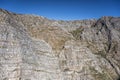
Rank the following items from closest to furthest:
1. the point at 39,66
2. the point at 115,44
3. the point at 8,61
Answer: the point at 8,61, the point at 39,66, the point at 115,44

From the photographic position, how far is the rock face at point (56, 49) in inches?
2913

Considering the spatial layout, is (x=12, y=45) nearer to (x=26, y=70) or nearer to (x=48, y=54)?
(x=26, y=70)

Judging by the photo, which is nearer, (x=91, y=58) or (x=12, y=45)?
(x=12, y=45)

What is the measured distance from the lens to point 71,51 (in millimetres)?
101125

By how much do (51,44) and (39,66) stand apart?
17980 millimetres

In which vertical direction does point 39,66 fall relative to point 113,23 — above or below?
below

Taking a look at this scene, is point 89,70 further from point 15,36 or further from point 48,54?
point 15,36

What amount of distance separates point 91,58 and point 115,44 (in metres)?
19.7

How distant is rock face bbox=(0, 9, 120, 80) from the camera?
243 ft

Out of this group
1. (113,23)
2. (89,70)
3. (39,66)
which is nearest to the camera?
(39,66)

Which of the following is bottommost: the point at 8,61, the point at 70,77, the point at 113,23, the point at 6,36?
the point at 70,77

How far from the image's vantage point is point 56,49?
99375 mm

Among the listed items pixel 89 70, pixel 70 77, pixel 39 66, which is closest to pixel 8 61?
pixel 39 66

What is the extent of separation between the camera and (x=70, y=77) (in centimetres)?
9388
